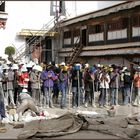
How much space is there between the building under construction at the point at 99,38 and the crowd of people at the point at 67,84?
6.73 metres

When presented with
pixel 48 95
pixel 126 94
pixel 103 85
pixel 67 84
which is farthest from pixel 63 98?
pixel 126 94

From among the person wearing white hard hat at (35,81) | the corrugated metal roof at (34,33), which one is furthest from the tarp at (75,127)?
the corrugated metal roof at (34,33)

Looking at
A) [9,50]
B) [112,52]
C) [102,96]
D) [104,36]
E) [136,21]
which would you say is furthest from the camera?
[9,50]

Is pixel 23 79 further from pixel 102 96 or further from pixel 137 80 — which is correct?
pixel 137 80

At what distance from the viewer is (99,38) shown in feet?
104

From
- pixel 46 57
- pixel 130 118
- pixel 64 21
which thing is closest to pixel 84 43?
pixel 64 21

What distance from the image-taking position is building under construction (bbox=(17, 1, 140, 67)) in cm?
2666

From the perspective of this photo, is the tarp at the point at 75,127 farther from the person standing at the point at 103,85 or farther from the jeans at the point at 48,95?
the person standing at the point at 103,85

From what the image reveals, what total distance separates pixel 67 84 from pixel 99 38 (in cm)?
1387

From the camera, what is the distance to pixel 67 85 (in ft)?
60.8

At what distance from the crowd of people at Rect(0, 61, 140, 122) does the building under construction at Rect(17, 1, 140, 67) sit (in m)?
6.73

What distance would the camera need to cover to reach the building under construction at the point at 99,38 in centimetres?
2666

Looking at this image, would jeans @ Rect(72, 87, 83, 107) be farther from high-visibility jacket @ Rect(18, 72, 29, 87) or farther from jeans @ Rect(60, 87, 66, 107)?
high-visibility jacket @ Rect(18, 72, 29, 87)

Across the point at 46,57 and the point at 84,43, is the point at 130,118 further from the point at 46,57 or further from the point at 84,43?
the point at 46,57
